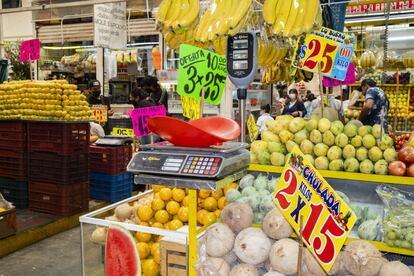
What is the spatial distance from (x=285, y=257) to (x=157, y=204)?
1.30 m

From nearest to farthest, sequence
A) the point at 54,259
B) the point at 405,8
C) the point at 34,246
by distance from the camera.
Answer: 1. the point at 54,259
2. the point at 34,246
3. the point at 405,8

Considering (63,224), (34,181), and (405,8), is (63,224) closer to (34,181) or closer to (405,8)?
(34,181)

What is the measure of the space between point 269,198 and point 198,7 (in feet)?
4.92

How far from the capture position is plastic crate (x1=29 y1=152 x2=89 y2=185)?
5.18 meters

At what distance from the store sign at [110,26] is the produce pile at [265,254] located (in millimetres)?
5823

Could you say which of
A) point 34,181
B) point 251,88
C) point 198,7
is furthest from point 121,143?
point 251,88

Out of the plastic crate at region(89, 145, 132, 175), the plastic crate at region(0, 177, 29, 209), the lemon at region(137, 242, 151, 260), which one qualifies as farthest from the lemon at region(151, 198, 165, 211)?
the plastic crate at region(0, 177, 29, 209)

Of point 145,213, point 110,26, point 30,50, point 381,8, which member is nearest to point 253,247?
point 145,213

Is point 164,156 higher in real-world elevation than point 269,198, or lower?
higher

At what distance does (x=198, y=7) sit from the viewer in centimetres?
302

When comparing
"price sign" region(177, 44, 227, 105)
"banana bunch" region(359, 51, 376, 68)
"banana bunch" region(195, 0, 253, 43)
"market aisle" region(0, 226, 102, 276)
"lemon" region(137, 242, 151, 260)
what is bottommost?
"market aisle" region(0, 226, 102, 276)

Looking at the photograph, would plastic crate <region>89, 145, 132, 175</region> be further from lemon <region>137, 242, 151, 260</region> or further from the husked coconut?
the husked coconut

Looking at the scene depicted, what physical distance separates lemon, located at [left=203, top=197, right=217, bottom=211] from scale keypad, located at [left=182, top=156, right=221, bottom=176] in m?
1.09

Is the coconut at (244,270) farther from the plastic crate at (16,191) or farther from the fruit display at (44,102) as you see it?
the plastic crate at (16,191)
